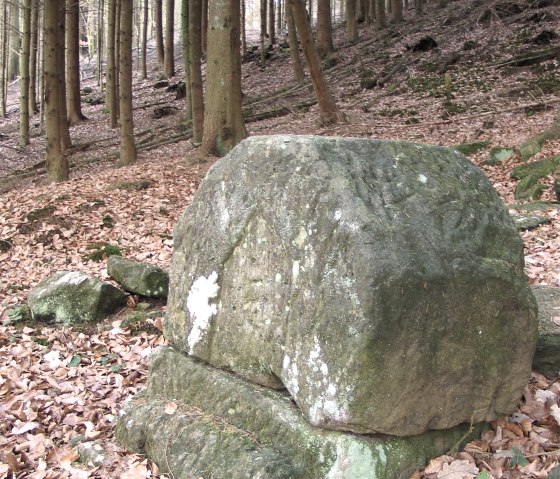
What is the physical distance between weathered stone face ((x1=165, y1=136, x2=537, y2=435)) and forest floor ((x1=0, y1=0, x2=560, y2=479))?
1.71 feet

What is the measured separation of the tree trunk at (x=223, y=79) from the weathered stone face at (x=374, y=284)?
7623mm

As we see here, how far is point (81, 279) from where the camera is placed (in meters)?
6.72

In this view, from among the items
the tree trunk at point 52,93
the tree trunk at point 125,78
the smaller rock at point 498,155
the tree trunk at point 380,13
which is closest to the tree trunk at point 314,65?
the tree trunk at point 125,78

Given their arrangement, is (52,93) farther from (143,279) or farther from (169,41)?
(169,41)

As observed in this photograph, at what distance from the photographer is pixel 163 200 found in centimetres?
1036

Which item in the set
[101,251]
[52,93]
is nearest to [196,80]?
[52,93]

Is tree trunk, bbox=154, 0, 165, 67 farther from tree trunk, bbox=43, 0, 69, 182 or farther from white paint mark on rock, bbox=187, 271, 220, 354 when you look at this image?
white paint mark on rock, bbox=187, 271, 220, 354

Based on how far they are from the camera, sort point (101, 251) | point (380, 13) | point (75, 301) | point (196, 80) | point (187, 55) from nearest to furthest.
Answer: point (75, 301) < point (101, 251) < point (196, 80) < point (187, 55) < point (380, 13)

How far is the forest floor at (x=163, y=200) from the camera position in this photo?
4008mm

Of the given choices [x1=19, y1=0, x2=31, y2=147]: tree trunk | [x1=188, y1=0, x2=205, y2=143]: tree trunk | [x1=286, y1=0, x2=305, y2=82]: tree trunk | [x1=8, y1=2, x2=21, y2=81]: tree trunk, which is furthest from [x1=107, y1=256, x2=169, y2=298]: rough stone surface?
[x1=8, y1=2, x2=21, y2=81]: tree trunk

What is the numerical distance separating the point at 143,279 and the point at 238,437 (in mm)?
3631

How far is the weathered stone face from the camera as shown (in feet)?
9.84

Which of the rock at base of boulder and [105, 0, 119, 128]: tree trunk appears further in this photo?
[105, 0, 119, 128]: tree trunk

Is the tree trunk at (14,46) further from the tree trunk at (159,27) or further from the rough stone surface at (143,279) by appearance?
the rough stone surface at (143,279)
